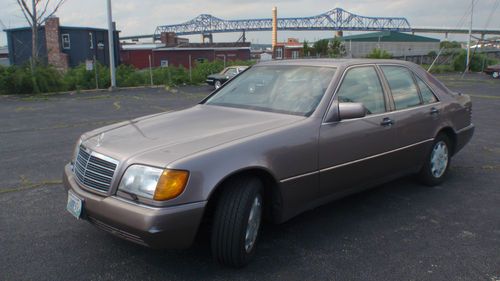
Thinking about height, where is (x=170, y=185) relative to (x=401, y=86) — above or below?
below

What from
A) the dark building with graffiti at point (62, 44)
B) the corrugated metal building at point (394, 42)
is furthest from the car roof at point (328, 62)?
the corrugated metal building at point (394, 42)

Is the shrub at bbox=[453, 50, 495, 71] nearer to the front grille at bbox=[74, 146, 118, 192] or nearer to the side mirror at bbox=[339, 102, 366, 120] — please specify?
the side mirror at bbox=[339, 102, 366, 120]

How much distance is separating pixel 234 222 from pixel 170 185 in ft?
1.77

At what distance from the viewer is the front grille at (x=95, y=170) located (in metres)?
3.11

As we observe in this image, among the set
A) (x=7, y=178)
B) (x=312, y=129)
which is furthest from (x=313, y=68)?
(x=7, y=178)

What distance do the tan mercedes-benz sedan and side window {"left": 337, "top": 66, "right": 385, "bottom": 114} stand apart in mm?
14

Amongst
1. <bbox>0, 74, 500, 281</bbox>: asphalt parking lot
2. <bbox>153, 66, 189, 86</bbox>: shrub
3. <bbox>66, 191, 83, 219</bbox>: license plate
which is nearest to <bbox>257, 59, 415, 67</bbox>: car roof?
<bbox>0, 74, 500, 281</bbox>: asphalt parking lot

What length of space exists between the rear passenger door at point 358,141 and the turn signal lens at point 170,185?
52.4 inches

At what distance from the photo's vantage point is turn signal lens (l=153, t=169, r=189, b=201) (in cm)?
288

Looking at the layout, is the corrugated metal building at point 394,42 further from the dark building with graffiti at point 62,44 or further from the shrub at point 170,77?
the shrub at point 170,77

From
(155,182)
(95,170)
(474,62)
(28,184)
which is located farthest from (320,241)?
(474,62)

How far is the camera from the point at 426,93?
5.23 m

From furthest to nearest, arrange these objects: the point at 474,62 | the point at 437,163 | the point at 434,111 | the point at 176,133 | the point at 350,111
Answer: the point at 474,62
the point at 437,163
the point at 434,111
the point at 350,111
the point at 176,133

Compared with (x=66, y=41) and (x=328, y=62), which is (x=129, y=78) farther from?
(x=66, y=41)
